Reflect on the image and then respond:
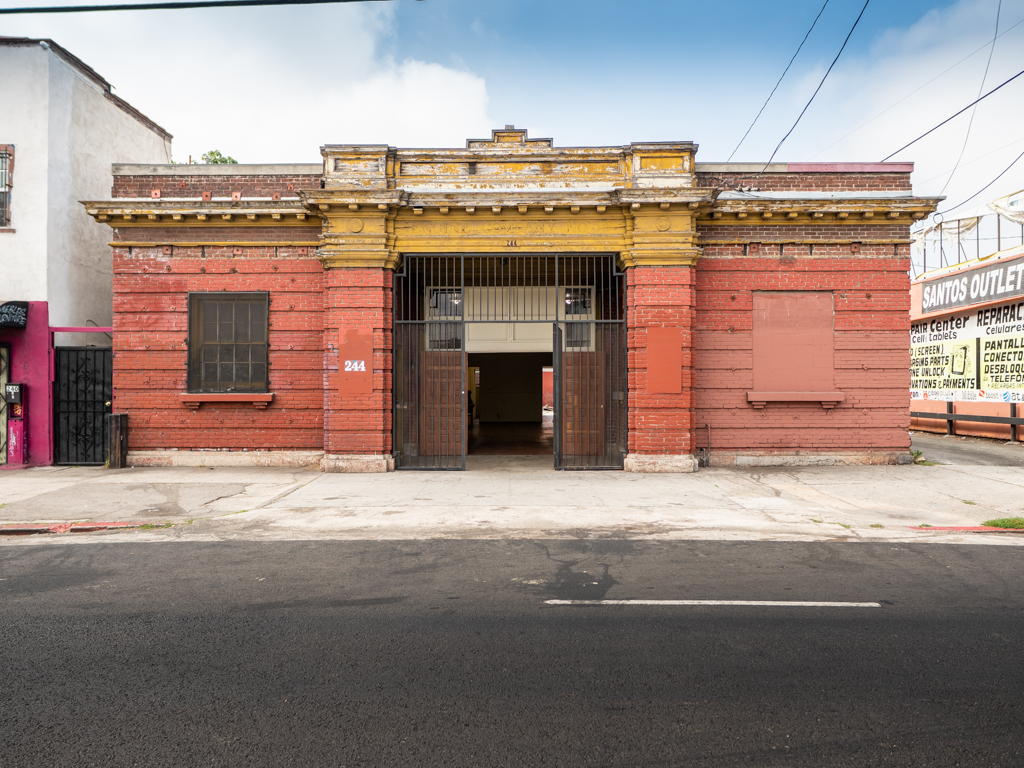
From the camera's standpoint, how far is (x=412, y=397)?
41.0 feet

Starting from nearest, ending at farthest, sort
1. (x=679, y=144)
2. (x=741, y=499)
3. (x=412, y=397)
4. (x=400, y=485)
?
(x=741, y=499) < (x=400, y=485) < (x=679, y=144) < (x=412, y=397)

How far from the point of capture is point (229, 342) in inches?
493

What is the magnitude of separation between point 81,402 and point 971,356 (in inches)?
927

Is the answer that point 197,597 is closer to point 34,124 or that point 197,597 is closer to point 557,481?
point 557,481

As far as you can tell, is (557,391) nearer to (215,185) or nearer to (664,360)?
(664,360)

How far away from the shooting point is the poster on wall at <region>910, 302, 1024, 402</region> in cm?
1614

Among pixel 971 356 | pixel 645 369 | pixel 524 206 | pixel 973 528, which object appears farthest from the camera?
pixel 971 356

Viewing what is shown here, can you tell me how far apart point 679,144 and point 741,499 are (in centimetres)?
692

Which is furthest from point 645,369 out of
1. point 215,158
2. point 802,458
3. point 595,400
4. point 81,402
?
point 215,158

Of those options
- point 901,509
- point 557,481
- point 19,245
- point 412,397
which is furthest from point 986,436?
point 19,245

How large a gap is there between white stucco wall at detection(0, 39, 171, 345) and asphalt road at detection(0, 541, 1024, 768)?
9155 millimetres

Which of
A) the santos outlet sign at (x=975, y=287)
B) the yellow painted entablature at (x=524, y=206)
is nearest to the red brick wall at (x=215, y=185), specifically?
the yellow painted entablature at (x=524, y=206)

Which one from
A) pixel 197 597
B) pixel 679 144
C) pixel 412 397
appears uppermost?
pixel 679 144

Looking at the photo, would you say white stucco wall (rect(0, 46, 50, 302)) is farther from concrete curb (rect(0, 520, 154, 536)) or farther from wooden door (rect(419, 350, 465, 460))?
wooden door (rect(419, 350, 465, 460))
